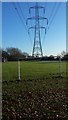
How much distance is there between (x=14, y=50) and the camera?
97125mm

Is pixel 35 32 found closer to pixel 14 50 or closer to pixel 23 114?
pixel 23 114

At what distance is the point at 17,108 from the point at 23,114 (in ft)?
2.26

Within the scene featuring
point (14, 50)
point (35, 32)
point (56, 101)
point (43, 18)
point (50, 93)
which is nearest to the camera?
point (56, 101)

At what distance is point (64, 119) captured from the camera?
6.59 m

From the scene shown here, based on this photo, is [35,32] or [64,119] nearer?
[64,119]

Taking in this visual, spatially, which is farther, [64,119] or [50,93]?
[50,93]

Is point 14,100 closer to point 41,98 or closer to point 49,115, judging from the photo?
point 41,98

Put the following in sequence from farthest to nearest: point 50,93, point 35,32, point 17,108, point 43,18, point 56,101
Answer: point 35,32
point 43,18
point 50,93
point 56,101
point 17,108

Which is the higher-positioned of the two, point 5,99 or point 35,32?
point 35,32

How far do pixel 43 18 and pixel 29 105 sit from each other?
23238 millimetres

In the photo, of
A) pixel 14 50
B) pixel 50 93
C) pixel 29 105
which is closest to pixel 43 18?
pixel 50 93

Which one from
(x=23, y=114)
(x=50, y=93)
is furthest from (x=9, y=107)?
(x=50, y=93)

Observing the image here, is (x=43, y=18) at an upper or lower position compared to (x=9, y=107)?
upper

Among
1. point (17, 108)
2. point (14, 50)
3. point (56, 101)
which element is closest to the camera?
→ point (17, 108)
